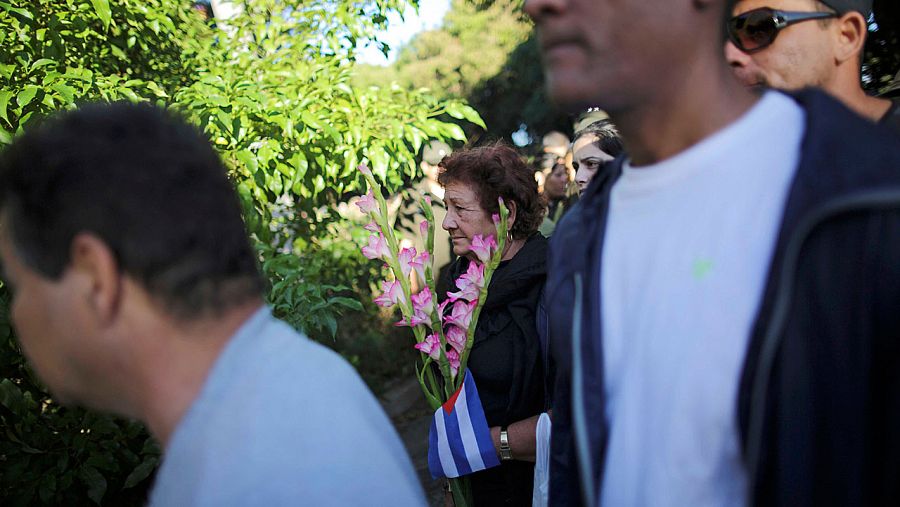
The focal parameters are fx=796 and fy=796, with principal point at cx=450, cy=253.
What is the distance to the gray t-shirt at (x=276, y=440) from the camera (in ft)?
3.51

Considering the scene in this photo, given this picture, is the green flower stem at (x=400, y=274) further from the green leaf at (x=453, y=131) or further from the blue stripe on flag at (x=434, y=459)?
the green leaf at (x=453, y=131)

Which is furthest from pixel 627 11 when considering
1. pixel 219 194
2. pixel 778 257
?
pixel 219 194

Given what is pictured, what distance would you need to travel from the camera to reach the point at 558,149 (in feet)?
24.0

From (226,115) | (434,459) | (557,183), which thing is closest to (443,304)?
(434,459)

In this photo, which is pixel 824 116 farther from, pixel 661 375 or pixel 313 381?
pixel 313 381

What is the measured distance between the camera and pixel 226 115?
296 cm

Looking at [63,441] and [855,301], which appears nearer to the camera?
[855,301]

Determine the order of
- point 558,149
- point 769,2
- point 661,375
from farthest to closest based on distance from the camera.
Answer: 1. point 558,149
2. point 769,2
3. point 661,375

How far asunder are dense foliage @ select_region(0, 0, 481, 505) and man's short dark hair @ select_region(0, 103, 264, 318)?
63.2 inches

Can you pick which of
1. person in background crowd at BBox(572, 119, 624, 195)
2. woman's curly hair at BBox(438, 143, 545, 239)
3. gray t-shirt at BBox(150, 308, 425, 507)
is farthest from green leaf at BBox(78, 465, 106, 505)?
person in background crowd at BBox(572, 119, 624, 195)

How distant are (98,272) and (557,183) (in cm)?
495

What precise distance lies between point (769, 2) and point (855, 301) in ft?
3.75

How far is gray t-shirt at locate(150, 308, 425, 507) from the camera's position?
1.07m

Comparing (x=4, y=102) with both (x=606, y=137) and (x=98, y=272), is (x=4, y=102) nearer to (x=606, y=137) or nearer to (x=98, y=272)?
(x=98, y=272)
